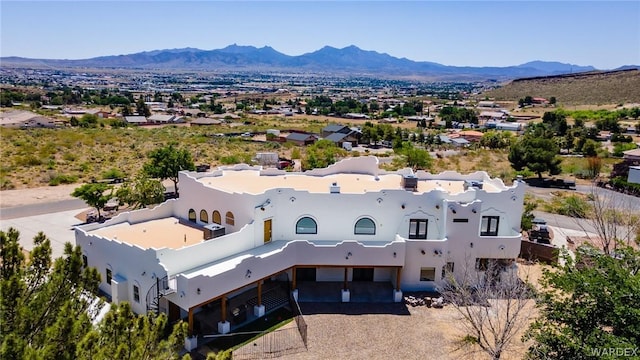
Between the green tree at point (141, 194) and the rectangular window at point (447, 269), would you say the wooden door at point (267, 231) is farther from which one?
the green tree at point (141, 194)

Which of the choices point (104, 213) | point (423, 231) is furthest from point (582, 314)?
point (104, 213)

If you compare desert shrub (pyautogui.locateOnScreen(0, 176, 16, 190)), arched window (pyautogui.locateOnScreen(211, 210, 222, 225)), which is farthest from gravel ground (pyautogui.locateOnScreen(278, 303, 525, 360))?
desert shrub (pyautogui.locateOnScreen(0, 176, 16, 190))

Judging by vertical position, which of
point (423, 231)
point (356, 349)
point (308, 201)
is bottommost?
point (356, 349)

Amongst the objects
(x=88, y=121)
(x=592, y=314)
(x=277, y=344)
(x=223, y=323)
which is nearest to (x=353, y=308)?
(x=277, y=344)

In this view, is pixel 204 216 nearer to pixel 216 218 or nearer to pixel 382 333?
pixel 216 218

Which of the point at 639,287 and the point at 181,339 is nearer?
the point at 181,339

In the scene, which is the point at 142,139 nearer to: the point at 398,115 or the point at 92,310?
the point at 92,310
